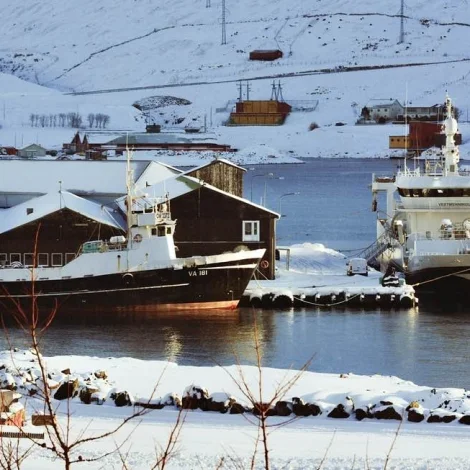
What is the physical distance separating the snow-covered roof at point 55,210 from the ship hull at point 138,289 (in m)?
2.18

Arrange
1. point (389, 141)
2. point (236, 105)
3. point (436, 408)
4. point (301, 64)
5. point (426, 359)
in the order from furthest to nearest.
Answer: point (301, 64), point (236, 105), point (389, 141), point (426, 359), point (436, 408)

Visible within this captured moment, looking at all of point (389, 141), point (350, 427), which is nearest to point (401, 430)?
point (350, 427)

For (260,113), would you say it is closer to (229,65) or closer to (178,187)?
(229,65)

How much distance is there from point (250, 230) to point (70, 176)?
482cm

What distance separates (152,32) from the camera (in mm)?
149875

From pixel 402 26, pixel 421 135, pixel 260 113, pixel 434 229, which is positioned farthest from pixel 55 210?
pixel 402 26

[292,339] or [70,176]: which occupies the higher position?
[70,176]

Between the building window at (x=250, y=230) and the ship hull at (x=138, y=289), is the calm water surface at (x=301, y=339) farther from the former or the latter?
the building window at (x=250, y=230)

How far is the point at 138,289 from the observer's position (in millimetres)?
27578

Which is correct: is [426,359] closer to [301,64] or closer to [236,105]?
[236,105]

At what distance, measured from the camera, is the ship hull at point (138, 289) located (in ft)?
90.2

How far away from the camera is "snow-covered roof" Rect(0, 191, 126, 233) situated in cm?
2950

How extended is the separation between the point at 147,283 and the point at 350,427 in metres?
13.1

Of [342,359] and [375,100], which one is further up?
[375,100]
